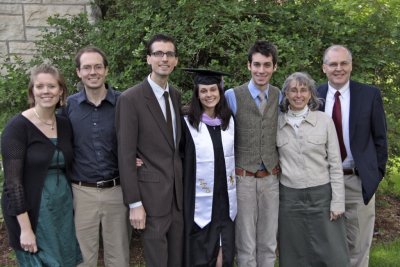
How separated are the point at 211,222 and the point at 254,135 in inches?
30.5

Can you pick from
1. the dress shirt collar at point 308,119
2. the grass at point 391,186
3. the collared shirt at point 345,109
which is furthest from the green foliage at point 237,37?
the dress shirt collar at point 308,119

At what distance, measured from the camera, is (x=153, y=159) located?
3.73 meters

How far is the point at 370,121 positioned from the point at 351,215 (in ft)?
2.74

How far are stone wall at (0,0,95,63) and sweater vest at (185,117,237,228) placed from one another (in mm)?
3812

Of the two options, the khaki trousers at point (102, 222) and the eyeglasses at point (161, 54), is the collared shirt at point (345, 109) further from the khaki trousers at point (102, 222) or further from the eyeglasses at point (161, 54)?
the khaki trousers at point (102, 222)

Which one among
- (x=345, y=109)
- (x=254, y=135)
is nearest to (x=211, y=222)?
(x=254, y=135)

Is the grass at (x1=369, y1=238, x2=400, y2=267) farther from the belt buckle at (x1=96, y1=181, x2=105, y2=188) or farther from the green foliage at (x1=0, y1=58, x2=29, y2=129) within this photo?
the green foliage at (x1=0, y1=58, x2=29, y2=129)

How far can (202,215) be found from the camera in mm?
3912

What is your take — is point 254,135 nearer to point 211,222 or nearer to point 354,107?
point 211,222

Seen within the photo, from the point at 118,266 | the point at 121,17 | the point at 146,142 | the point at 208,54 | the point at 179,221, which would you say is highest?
the point at 121,17

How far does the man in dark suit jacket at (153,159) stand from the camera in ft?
12.0

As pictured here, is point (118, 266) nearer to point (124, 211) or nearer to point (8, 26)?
point (124, 211)

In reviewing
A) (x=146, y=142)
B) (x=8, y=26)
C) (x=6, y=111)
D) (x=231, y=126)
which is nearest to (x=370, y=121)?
(x=231, y=126)

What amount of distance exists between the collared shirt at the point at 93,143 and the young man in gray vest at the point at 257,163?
102cm
